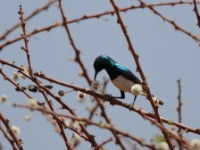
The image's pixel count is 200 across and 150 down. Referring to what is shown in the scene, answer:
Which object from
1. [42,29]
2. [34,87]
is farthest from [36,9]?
[34,87]

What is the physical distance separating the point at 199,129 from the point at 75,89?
104 centimetres

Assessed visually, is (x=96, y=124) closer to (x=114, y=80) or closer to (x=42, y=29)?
(x=42, y=29)

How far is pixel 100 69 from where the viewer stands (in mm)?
5484

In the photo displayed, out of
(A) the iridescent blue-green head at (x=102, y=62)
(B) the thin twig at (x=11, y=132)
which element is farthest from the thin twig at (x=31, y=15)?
(A) the iridescent blue-green head at (x=102, y=62)

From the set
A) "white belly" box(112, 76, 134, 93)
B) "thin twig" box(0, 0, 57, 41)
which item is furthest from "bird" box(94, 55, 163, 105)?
"thin twig" box(0, 0, 57, 41)

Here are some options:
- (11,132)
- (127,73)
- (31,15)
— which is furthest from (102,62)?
(11,132)

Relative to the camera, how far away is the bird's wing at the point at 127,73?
536cm

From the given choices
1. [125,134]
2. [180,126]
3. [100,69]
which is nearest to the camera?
[125,134]

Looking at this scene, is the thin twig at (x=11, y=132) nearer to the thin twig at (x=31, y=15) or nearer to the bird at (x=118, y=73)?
the thin twig at (x=31, y=15)

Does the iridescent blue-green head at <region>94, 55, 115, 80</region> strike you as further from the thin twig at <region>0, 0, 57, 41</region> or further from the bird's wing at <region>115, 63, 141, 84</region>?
the thin twig at <region>0, 0, 57, 41</region>

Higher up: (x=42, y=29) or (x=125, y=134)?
(x=42, y=29)

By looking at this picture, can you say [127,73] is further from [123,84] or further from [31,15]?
[31,15]

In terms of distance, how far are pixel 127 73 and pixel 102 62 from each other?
1.16ft

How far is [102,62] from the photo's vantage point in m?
5.52
